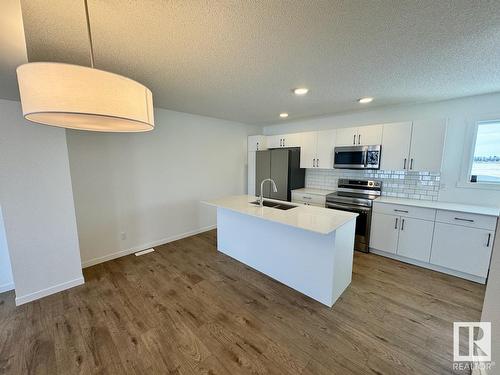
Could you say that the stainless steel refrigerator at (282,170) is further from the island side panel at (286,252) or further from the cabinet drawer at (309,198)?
the island side panel at (286,252)

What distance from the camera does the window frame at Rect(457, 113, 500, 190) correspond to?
2.74m

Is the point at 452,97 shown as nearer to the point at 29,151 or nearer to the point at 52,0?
the point at 52,0

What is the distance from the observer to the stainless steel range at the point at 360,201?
3318mm

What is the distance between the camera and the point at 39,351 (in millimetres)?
1720

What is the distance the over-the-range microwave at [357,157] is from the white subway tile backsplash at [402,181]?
40 cm

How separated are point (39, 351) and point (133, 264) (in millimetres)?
1379

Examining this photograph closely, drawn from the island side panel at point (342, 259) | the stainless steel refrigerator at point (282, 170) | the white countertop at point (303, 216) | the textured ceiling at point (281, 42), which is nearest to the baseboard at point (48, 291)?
the white countertop at point (303, 216)

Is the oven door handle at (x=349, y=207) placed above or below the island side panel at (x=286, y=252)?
above

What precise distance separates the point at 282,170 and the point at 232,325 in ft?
9.81

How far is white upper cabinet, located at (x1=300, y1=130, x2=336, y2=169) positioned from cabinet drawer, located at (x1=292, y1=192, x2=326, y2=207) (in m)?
0.59

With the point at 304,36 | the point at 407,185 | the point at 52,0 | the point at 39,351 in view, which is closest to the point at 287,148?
the point at 407,185

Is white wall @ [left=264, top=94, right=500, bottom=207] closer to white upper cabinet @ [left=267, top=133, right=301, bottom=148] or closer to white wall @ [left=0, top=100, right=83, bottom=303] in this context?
white upper cabinet @ [left=267, top=133, right=301, bottom=148]

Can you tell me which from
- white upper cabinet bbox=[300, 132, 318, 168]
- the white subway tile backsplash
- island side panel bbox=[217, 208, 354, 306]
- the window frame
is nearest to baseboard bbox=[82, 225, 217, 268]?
island side panel bbox=[217, 208, 354, 306]

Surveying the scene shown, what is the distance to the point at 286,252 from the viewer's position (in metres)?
2.56
